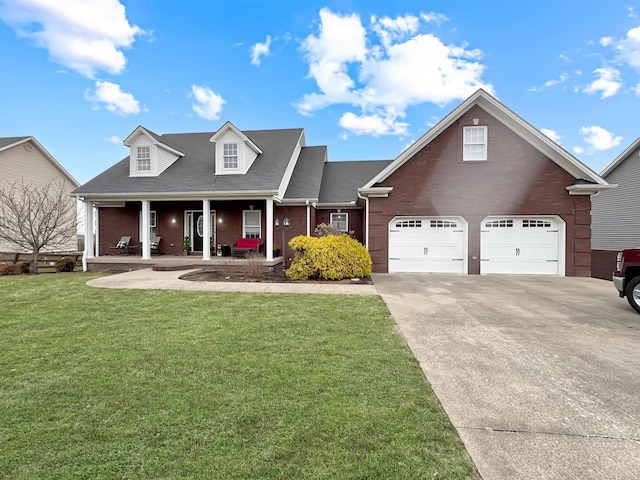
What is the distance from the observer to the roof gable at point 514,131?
12.0 meters

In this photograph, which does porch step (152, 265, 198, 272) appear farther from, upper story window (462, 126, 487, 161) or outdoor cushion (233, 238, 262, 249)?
upper story window (462, 126, 487, 161)

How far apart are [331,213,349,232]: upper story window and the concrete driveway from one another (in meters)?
9.59

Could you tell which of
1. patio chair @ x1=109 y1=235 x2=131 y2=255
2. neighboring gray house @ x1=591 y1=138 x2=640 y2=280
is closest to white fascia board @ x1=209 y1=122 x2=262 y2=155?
patio chair @ x1=109 y1=235 x2=131 y2=255

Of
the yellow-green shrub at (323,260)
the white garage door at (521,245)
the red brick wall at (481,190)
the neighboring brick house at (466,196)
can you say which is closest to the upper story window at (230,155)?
the neighboring brick house at (466,196)

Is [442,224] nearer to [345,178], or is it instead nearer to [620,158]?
[345,178]

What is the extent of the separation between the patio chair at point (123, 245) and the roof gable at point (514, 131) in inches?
536

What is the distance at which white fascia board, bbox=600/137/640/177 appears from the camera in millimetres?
15484

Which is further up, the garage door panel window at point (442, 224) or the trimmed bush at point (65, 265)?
the garage door panel window at point (442, 224)

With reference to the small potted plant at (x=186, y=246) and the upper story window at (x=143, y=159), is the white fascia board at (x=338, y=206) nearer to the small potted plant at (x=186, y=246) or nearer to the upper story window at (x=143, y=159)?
the small potted plant at (x=186, y=246)

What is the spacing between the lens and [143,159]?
15812 millimetres

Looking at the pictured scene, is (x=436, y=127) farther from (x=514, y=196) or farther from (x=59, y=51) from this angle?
(x=59, y=51)

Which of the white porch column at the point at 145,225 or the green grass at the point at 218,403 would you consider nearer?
the green grass at the point at 218,403

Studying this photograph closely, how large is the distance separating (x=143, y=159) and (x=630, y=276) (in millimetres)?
19480

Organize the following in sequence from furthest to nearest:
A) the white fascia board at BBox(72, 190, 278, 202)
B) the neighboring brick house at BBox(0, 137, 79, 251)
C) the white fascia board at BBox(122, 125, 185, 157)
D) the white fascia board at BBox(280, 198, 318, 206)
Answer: the neighboring brick house at BBox(0, 137, 79, 251) < the white fascia board at BBox(122, 125, 185, 157) < the white fascia board at BBox(280, 198, 318, 206) < the white fascia board at BBox(72, 190, 278, 202)
